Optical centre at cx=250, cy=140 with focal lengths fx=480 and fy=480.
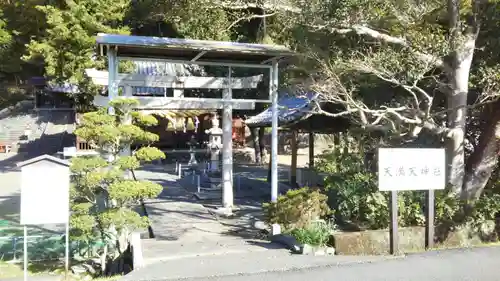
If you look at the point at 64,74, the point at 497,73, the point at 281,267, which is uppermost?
the point at 64,74

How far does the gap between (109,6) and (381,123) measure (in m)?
17.6

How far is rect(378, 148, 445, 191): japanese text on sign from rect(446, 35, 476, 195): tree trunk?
145cm

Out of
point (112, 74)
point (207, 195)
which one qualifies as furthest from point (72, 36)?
point (112, 74)

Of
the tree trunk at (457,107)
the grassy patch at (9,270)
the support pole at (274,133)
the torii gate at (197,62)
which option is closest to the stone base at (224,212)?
the torii gate at (197,62)

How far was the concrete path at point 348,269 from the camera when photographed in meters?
6.77

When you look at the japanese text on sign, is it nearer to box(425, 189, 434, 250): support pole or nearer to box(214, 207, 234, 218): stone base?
box(425, 189, 434, 250): support pole

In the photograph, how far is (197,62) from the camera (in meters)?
12.4

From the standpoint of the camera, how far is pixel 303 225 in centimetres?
924

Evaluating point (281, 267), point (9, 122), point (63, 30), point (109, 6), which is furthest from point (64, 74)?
point (281, 267)

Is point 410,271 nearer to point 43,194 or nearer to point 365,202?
point 365,202

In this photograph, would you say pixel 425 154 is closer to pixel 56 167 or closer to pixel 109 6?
pixel 56 167

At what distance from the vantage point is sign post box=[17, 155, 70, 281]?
726 centimetres

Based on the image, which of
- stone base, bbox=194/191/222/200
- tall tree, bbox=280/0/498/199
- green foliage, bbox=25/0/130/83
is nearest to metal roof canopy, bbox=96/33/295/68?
tall tree, bbox=280/0/498/199

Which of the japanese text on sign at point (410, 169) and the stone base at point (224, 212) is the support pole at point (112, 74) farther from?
the japanese text on sign at point (410, 169)
